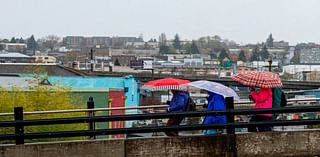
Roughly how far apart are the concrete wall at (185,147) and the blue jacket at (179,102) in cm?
109

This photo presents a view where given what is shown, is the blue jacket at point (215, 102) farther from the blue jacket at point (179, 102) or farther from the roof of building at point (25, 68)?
the roof of building at point (25, 68)

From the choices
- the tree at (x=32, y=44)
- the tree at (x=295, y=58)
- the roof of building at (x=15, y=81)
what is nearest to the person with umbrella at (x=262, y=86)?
the roof of building at (x=15, y=81)

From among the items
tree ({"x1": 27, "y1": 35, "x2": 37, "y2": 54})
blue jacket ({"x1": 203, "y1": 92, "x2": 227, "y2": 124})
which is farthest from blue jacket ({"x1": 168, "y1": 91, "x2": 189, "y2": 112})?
tree ({"x1": 27, "y1": 35, "x2": 37, "y2": 54})

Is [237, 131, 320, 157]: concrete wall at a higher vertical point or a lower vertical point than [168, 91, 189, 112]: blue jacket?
lower

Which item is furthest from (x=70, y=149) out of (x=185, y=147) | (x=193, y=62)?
(x=193, y=62)

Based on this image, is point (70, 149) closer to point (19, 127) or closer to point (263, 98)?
point (19, 127)

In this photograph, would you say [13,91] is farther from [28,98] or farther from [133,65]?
[133,65]

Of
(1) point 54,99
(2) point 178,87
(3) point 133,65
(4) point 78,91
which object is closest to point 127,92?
(4) point 78,91

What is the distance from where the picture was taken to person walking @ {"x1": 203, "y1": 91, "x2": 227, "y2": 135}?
28.9ft

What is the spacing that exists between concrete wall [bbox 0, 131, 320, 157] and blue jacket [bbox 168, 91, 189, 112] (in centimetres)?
109

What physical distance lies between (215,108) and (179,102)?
64 centimetres

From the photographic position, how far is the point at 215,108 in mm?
9375

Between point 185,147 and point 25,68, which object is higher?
point 25,68

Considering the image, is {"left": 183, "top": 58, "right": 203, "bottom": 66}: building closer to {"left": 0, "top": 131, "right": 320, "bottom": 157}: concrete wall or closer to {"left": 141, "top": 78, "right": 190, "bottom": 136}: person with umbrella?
{"left": 141, "top": 78, "right": 190, "bottom": 136}: person with umbrella
